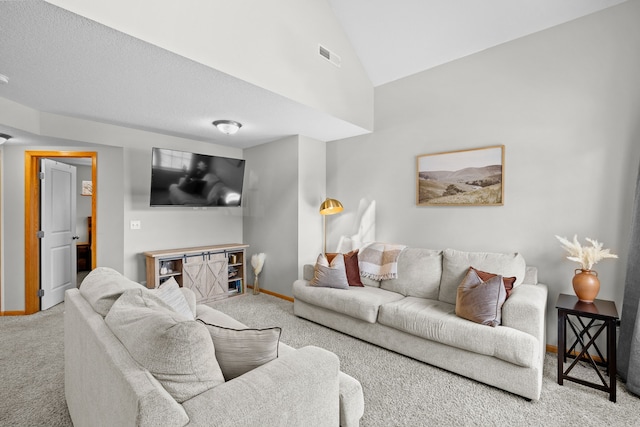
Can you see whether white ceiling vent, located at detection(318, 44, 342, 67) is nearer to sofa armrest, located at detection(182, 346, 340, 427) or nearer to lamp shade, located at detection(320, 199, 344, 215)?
lamp shade, located at detection(320, 199, 344, 215)

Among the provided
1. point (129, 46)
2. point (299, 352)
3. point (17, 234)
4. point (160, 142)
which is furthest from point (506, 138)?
point (17, 234)

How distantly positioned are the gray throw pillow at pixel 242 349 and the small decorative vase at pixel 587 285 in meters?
2.40

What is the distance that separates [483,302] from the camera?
92.2 inches

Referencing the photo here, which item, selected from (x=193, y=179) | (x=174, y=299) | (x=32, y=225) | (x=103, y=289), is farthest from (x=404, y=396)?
(x=32, y=225)

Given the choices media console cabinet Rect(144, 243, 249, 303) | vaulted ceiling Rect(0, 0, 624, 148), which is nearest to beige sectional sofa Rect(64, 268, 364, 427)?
vaulted ceiling Rect(0, 0, 624, 148)

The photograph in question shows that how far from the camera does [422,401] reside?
2.06 metres

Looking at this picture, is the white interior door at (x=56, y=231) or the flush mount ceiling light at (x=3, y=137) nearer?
the flush mount ceiling light at (x=3, y=137)

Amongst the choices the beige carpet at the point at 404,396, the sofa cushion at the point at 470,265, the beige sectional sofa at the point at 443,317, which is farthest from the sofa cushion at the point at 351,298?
the sofa cushion at the point at 470,265

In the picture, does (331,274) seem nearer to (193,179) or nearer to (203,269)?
(203,269)

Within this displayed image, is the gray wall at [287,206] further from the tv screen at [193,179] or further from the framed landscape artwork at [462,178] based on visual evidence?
the framed landscape artwork at [462,178]

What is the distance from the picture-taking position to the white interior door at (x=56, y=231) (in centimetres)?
390

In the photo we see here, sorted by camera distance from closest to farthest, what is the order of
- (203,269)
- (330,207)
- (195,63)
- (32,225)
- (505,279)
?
(195,63)
(505,279)
(32,225)
(330,207)
(203,269)

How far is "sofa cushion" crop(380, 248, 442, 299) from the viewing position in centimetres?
306

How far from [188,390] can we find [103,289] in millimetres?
1018
